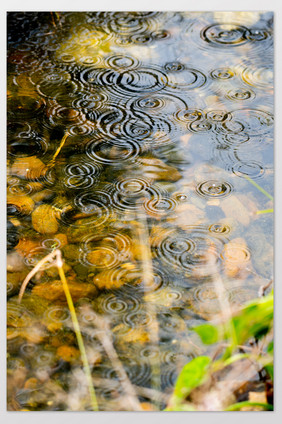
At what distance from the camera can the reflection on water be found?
1.18m

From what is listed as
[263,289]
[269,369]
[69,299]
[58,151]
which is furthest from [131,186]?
[269,369]

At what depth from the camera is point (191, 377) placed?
1.17m

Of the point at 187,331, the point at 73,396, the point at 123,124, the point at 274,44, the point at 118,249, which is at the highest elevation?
the point at 274,44

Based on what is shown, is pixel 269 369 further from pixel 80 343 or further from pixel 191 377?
pixel 80 343

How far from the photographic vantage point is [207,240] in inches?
47.4

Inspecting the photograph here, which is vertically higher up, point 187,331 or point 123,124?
point 123,124

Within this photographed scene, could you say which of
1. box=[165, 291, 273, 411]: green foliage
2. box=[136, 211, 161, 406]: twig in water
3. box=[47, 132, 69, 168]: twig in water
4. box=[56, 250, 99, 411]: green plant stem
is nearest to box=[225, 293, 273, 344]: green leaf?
box=[165, 291, 273, 411]: green foliage

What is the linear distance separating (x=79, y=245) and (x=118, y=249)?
0.11 meters

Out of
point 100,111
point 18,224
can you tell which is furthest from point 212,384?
point 100,111

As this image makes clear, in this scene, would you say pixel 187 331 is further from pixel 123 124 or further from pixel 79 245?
pixel 123 124

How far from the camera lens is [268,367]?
120 cm

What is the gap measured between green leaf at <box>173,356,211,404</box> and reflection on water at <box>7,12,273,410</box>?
0.07 ft

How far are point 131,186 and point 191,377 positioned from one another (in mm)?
531

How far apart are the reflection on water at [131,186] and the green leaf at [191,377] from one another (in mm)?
20
